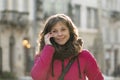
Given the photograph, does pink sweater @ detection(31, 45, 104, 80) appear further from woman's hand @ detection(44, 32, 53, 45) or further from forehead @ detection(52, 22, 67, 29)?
forehead @ detection(52, 22, 67, 29)

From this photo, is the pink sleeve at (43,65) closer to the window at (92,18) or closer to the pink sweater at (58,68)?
the pink sweater at (58,68)

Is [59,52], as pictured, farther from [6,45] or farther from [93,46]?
[93,46]

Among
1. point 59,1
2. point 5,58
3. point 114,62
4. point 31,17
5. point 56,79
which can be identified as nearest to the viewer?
point 56,79

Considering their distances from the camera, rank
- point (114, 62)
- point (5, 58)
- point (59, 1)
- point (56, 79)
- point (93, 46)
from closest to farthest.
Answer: point (56, 79) < point (5, 58) < point (59, 1) < point (93, 46) < point (114, 62)

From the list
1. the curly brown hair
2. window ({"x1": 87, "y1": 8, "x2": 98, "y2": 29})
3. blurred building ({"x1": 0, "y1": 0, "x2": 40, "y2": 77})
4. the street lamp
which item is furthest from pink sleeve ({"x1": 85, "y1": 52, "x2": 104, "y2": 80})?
window ({"x1": 87, "y1": 8, "x2": 98, "y2": 29})

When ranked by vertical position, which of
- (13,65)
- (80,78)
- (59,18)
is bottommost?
(13,65)

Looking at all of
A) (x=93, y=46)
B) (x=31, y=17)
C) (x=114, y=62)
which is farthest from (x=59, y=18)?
(x=114, y=62)

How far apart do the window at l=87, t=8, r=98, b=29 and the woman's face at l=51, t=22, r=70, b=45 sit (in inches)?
1805

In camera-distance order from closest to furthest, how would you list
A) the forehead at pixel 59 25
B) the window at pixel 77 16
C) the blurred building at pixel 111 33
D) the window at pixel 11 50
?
1. the forehead at pixel 59 25
2. the window at pixel 11 50
3. the window at pixel 77 16
4. the blurred building at pixel 111 33

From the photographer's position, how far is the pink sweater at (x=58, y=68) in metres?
4.88

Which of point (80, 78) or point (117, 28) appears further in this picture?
point (117, 28)

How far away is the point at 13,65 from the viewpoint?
38031 millimetres

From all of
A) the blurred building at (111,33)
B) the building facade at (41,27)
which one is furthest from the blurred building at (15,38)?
the blurred building at (111,33)

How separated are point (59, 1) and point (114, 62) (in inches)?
490
